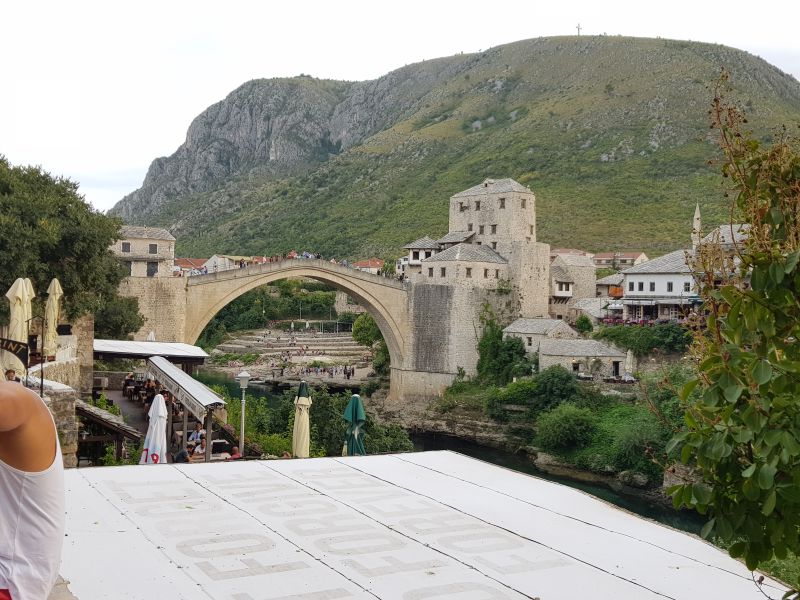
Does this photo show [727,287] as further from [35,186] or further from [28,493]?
[35,186]

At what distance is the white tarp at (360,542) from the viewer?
231 inches

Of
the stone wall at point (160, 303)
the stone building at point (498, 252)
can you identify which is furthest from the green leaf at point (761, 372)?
the stone building at point (498, 252)

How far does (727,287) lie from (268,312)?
207 ft

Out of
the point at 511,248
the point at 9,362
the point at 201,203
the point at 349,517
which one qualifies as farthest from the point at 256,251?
the point at 349,517

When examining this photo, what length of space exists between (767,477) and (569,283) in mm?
40642

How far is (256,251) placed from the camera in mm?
79562

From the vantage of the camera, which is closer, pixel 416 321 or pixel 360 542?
pixel 360 542

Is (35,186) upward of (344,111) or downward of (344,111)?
downward

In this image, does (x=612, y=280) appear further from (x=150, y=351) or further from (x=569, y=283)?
(x=150, y=351)

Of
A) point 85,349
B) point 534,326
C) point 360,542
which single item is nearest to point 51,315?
point 85,349

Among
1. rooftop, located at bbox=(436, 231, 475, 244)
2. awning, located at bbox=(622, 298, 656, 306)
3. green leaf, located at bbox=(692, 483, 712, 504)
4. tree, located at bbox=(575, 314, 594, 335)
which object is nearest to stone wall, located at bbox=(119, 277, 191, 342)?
rooftop, located at bbox=(436, 231, 475, 244)

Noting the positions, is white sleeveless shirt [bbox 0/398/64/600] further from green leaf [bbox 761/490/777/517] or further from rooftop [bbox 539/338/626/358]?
rooftop [bbox 539/338/626/358]

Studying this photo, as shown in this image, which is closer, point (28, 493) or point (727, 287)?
point (28, 493)

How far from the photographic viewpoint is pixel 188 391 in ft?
42.4
